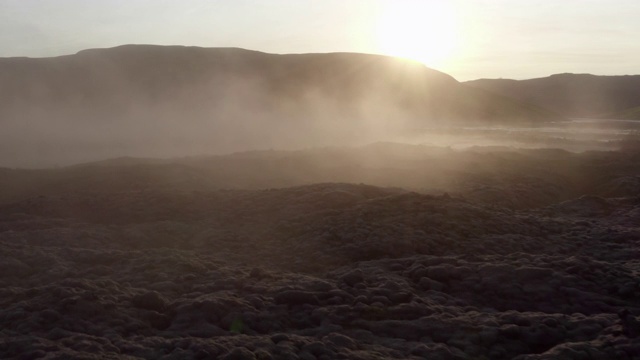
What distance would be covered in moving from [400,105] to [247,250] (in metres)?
69.0

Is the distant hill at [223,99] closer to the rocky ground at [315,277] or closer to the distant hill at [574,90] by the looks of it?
the rocky ground at [315,277]

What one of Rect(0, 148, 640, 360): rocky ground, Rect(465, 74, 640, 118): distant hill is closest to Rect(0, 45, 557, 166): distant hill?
Rect(0, 148, 640, 360): rocky ground

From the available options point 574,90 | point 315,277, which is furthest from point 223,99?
point 574,90

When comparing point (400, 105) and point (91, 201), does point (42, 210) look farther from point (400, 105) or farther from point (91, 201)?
point (400, 105)

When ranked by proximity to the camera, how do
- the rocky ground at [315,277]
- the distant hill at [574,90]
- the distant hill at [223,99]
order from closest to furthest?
the rocky ground at [315,277]
the distant hill at [223,99]
the distant hill at [574,90]

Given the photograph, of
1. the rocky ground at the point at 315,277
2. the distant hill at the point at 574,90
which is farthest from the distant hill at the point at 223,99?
the distant hill at the point at 574,90

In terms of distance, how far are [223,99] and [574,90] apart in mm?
101276

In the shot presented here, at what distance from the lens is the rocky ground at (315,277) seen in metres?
6.39

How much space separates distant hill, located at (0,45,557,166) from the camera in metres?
52.6

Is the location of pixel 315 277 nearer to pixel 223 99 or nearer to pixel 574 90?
pixel 223 99

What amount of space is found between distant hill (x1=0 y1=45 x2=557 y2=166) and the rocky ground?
104ft

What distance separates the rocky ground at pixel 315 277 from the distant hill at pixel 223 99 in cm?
3179

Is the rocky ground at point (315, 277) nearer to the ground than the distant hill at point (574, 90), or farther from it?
nearer to the ground

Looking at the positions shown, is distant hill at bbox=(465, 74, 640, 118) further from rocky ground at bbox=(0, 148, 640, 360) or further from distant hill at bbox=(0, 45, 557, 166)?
rocky ground at bbox=(0, 148, 640, 360)
